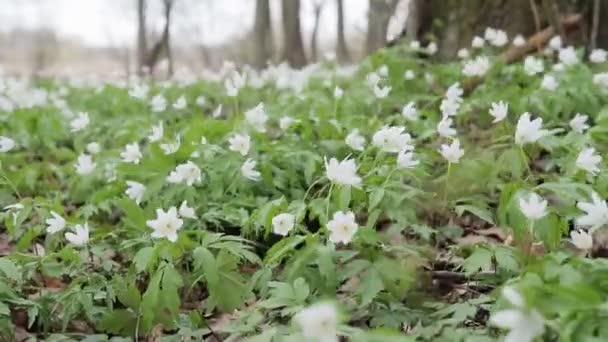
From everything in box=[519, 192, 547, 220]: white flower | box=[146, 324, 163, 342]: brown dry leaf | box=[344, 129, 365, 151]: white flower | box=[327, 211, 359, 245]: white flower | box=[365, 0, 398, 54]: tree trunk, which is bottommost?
box=[365, 0, 398, 54]: tree trunk

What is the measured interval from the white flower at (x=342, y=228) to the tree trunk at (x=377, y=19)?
7260 millimetres

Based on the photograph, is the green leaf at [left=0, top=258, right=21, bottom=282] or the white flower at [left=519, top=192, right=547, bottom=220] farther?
the green leaf at [left=0, top=258, right=21, bottom=282]

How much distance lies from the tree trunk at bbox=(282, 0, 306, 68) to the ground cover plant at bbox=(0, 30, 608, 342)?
769 centimetres

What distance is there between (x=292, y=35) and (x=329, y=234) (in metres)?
9.81

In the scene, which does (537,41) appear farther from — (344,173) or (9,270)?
(9,270)

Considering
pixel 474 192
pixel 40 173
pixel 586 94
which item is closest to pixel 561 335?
pixel 474 192

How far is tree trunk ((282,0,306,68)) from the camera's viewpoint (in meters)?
11.5

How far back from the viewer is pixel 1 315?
2.09m

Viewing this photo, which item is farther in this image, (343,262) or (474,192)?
(474,192)

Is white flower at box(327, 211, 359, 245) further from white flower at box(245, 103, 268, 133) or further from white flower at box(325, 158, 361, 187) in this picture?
white flower at box(245, 103, 268, 133)

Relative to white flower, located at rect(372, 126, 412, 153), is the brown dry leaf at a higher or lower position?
lower

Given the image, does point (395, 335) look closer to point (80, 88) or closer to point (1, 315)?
point (1, 315)

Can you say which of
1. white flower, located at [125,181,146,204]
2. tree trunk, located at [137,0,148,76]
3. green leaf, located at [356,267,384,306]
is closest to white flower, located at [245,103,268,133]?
white flower, located at [125,181,146,204]

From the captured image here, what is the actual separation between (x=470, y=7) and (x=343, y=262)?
14.0ft
